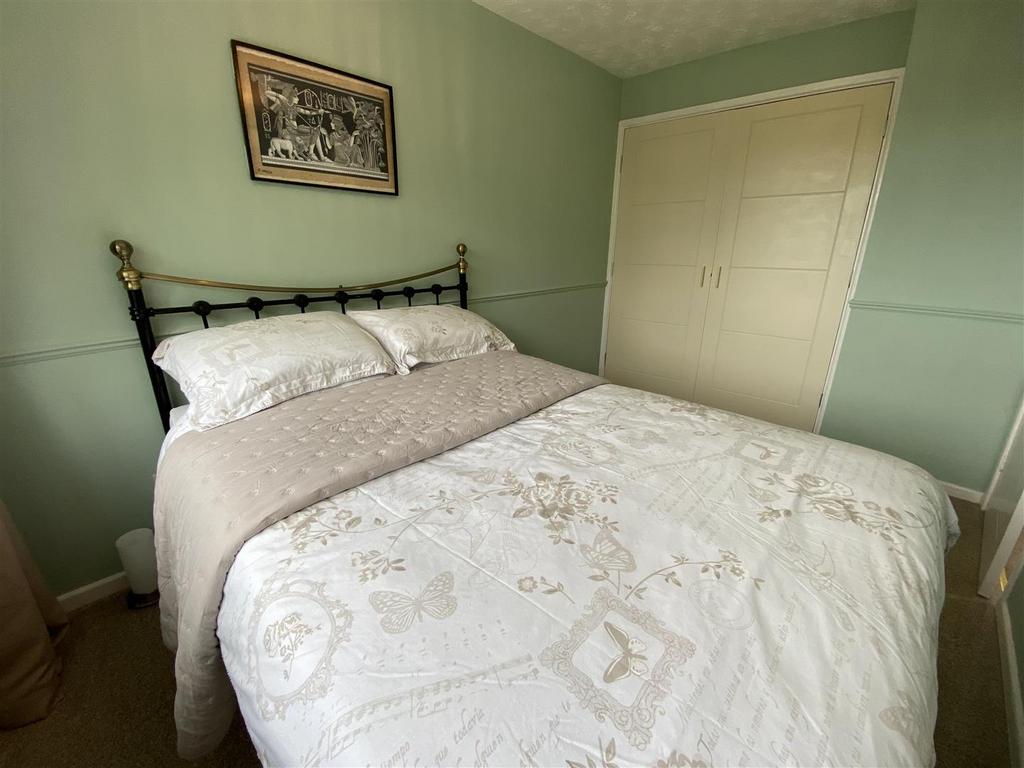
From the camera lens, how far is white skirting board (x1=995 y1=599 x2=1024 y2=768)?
3.79 ft

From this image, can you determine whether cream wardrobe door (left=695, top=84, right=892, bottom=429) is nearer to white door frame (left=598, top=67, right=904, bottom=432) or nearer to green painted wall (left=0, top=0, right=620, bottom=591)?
white door frame (left=598, top=67, right=904, bottom=432)

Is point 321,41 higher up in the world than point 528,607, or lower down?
higher up

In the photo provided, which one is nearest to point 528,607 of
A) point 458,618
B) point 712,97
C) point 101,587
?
point 458,618

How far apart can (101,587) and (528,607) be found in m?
1.84

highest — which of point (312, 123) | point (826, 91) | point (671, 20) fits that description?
point (671, 20)

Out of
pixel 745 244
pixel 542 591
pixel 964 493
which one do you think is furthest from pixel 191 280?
pixel 964 493

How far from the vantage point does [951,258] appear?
7.07ft

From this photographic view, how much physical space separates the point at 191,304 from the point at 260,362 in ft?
1.57

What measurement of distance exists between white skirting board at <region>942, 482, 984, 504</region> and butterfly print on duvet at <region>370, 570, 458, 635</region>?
2.92 meters

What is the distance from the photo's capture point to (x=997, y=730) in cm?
124

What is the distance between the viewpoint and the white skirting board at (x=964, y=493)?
231 cm

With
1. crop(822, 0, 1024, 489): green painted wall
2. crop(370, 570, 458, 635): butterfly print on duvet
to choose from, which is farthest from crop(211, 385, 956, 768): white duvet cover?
crop(822, 0, 1024, 489): green painted wall

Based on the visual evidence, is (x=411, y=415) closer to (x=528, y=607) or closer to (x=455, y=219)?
(x=528, y=607)

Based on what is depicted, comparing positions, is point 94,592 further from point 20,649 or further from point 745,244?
point 745,244
